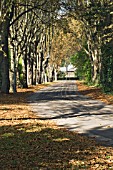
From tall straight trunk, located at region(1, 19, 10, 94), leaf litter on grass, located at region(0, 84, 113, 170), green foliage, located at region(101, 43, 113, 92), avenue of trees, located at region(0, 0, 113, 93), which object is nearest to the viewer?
leaf litter on grass, located at region(0, 84, 113, 170)

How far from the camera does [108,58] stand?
3209 centimetres

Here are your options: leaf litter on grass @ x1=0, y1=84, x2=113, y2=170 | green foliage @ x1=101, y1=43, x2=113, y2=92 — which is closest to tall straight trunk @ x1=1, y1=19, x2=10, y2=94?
green foliage @ x1=101, y1=43, x2=113, y2=92

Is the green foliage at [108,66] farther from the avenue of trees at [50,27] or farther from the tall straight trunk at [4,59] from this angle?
the tall straight trunk at [4,59]

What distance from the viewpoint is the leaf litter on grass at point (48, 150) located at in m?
6.97

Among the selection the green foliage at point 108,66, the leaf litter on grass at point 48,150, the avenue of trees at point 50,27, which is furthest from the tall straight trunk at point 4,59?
the leaf litter on grass at point 48,150

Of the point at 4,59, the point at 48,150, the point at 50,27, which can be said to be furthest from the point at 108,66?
the point at 48,150

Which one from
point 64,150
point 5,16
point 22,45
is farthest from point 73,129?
point 22,45

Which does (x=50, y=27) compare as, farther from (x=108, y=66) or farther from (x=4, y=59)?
(x=4, y=59)

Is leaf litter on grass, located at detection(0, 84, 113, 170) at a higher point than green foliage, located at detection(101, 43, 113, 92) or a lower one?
lower

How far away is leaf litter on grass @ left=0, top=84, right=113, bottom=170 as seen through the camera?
6974 millimetres

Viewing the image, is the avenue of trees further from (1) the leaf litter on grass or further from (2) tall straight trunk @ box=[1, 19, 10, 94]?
(1) the leaf litter on grass

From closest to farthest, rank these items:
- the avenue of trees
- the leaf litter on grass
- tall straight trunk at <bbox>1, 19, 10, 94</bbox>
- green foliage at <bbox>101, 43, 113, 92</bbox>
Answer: the leaf litter on grass → the avenue of trees → tall straight trunk at <bbox>1, 19, 10, 94</bbox> → green foliage at <bbox>101, 43, 113, 92</bbox>

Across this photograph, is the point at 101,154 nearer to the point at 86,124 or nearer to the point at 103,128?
the point at 103,128

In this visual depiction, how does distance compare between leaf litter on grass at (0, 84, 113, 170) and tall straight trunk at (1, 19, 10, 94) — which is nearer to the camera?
leaf litter on grass at (0, 84, 113, 170)
